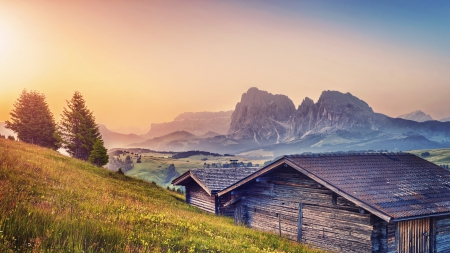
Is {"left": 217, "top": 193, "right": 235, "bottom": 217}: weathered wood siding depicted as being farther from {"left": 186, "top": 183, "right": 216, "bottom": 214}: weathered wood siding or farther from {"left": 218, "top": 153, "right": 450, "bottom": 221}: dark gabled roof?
{"left": 218, "top": 153, "right": 450, "bottom": 221}: dark gabled roof

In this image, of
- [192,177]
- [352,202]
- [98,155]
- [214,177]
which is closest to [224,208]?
[214,177]

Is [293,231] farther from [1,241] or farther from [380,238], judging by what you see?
[1,241]

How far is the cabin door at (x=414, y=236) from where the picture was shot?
14484mm

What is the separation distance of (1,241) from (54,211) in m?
2.08

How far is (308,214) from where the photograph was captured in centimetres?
1691

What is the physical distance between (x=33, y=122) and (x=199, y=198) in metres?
37.7

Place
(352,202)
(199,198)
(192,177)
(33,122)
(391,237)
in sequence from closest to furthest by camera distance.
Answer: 1. (391,237)
2. (352,202)
3. (192,177)
4. (199,198)
5. (33,122)

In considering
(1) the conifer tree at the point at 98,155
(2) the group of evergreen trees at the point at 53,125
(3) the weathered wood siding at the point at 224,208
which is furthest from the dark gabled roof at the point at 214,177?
(2) the group of evergreen trees at the point at 53,125

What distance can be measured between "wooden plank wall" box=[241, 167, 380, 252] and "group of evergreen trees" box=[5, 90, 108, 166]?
4157cm

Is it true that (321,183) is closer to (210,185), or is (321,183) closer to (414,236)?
(414,236)

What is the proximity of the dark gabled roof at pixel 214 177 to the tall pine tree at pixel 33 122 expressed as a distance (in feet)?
108

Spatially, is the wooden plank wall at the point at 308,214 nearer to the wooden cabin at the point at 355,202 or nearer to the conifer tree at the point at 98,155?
the wooden cabin at the point at 355,202

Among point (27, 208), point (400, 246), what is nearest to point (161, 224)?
point (27, 208)

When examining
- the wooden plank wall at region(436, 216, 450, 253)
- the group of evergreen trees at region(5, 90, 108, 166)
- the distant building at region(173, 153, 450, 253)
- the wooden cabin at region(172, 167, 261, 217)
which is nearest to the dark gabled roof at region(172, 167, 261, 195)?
the wooden cabin at region(172, 167, 261, 217)
